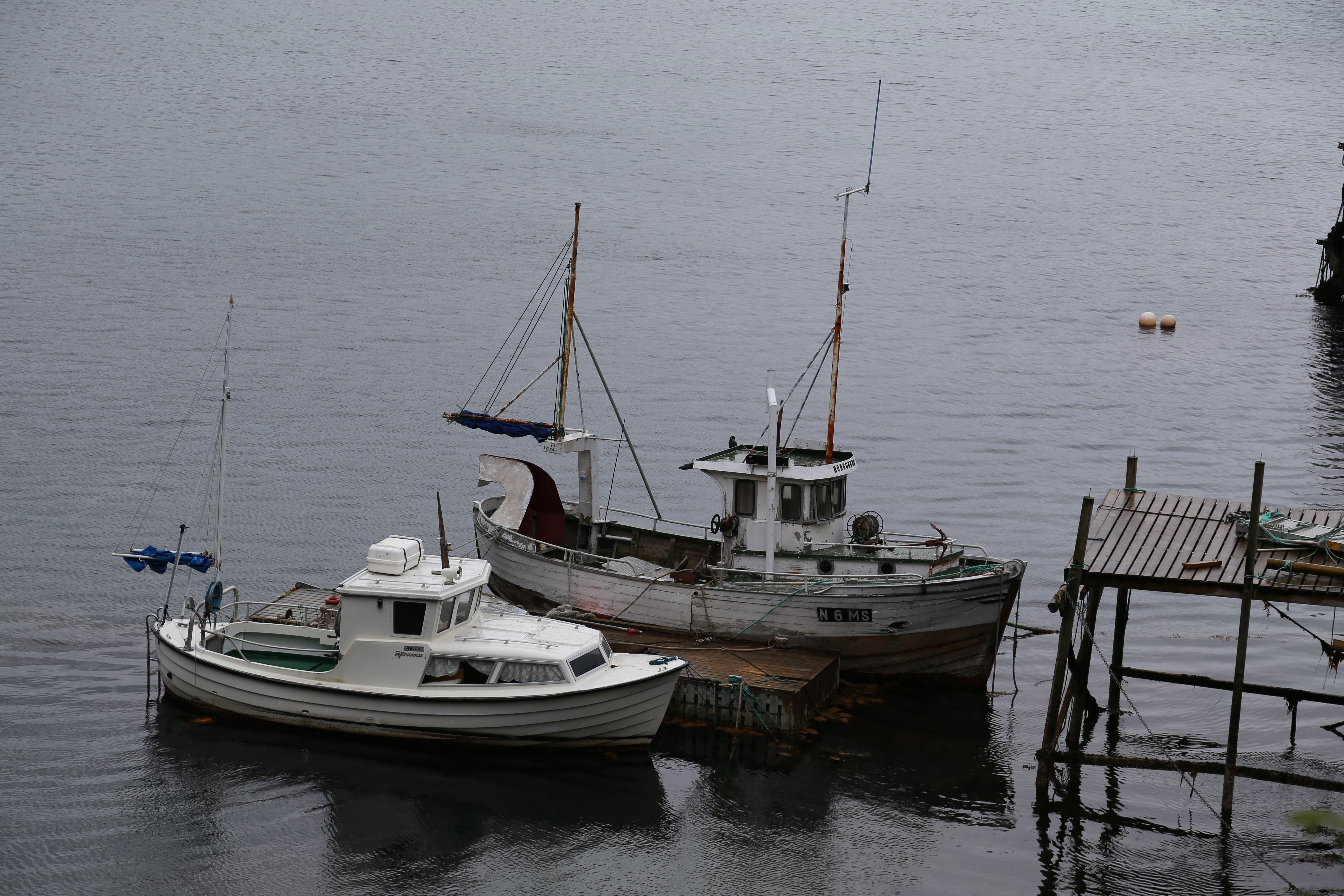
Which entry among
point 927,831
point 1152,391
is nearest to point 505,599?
point 927,831

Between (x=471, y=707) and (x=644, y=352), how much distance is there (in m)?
33.8

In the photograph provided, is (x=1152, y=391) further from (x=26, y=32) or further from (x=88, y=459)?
(x=26, y=32)

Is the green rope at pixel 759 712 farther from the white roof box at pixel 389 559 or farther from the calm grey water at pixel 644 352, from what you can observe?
the white roof box at pixel 389 559

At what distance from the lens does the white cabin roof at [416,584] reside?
24.1 meters

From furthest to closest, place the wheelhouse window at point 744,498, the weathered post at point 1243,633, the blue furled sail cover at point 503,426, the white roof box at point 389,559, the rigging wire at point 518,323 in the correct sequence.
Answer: the rigging wire at point 518,323
the blue furled sail cover at point 503,426
the wheelhouse window at point 744,498
the white roof box at point 389,559
the weathered post at point 1243,633

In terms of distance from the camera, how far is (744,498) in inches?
1120

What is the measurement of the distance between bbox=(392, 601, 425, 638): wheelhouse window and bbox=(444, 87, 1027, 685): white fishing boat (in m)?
4.89

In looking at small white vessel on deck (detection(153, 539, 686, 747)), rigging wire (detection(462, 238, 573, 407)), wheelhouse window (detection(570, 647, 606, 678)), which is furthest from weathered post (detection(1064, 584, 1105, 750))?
rigging wire (detection(462, 238, 573, 407))

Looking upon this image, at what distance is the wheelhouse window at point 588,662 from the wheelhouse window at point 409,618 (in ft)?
8.93

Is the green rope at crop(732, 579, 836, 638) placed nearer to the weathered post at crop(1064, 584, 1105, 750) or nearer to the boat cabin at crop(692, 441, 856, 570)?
the boat cabin at crop(692, 441, 856, 570)

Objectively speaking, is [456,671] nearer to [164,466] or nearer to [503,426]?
[503,426]

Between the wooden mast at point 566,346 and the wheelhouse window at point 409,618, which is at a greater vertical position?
the wooden mast at point 566,346

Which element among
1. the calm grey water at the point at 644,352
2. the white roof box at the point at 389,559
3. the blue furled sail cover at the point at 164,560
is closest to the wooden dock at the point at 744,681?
the calm grey water at the point at 644,352

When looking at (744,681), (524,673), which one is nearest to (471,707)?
(524,673)
